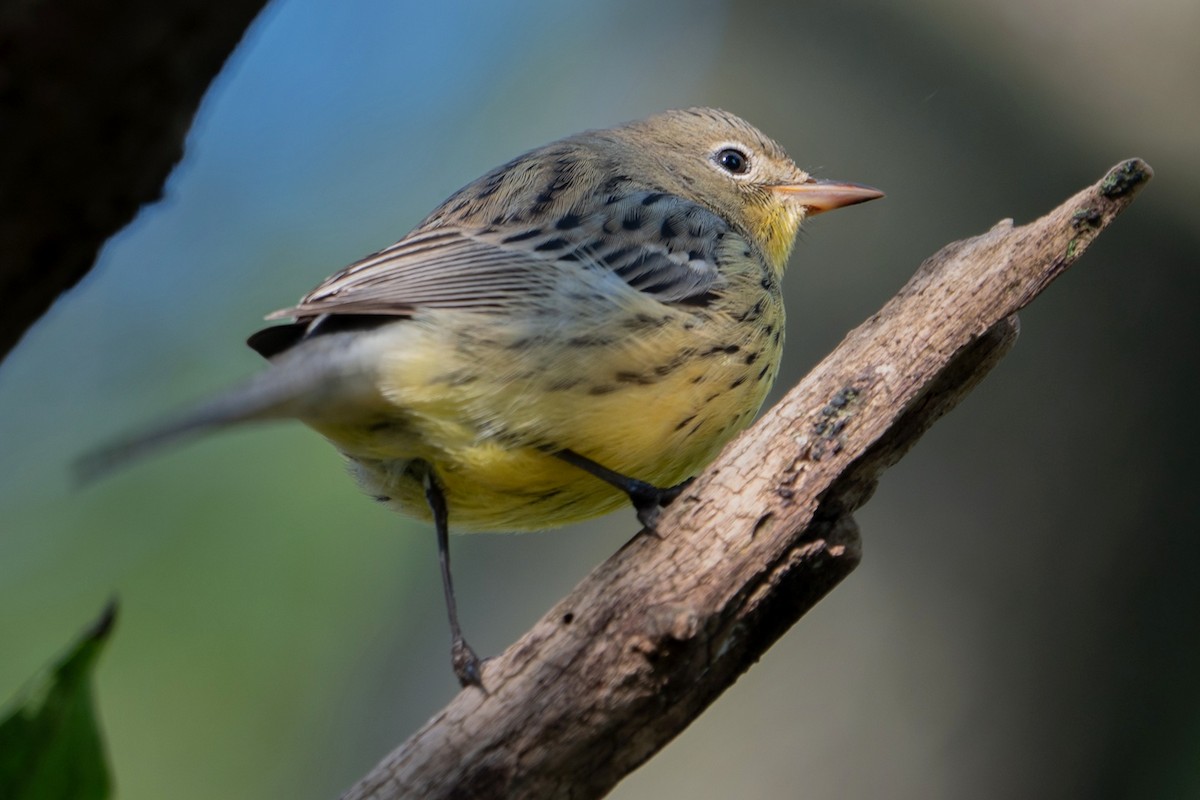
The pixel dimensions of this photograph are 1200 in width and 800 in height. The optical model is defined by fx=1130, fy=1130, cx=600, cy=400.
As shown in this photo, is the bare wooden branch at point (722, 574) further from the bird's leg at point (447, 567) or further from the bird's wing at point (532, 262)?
the bird's wing at point (532, 262)

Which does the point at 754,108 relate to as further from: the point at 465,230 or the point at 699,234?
the point at 465,230

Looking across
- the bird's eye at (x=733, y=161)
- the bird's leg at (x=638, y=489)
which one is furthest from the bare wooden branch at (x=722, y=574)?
the bird's eye at (x=733, y=161)

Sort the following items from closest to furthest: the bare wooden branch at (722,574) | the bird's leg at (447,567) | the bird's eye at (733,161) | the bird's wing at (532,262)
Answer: the bare wooden branch at (722,574) → the bird's leg at (447,567) → the bird's wing at (532,262) → the bird's eye at (733,161)

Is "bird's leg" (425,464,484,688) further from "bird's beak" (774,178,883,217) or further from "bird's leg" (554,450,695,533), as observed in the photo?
"bird's beak" (774,178,883,217)

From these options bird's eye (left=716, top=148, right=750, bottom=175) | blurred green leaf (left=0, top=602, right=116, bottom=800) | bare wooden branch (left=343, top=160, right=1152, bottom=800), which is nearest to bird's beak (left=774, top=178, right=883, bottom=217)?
bird's eye (left=716, top=148, right=750, bottom=175)

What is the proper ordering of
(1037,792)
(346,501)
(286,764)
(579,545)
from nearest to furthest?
(1037,792)
(579,545)
(286,764)
(346,501)

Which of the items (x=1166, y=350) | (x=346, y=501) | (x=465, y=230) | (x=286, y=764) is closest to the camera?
(x=465, y=230)

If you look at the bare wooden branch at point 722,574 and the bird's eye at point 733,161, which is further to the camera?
the bird's eye at point 733,161

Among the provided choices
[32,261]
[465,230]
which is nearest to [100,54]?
[32,261]
